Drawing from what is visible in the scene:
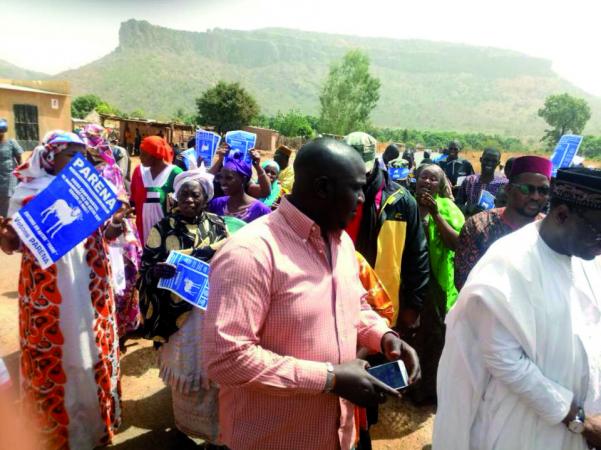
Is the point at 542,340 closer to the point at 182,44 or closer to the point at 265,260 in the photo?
the point at 265,260

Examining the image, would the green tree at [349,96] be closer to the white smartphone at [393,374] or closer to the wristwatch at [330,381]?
the white smartphone at [393,374]

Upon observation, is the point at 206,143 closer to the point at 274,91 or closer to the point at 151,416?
the point at 151,416

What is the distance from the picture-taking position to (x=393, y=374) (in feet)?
5.24

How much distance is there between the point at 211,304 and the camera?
1477 millimetres

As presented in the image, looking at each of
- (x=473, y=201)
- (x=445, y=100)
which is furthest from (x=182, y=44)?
(x=473, y=201)

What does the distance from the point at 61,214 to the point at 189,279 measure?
0.77m

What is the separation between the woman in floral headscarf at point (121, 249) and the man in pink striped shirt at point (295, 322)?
1.59 m

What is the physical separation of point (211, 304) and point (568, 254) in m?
1.46

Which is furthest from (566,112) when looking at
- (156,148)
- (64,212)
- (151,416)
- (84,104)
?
(64,212)

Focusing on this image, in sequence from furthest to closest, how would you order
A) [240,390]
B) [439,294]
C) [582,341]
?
[439,294] < [582,341] < [240,390]

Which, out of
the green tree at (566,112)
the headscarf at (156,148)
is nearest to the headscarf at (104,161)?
the headscarf at (156,148)

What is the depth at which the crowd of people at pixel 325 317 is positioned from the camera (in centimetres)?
151

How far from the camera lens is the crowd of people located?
4.94 ft

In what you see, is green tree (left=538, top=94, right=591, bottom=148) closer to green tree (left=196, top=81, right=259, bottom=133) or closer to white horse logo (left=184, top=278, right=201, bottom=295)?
green tree (left=196, top=81, right=259, bottom=133)
